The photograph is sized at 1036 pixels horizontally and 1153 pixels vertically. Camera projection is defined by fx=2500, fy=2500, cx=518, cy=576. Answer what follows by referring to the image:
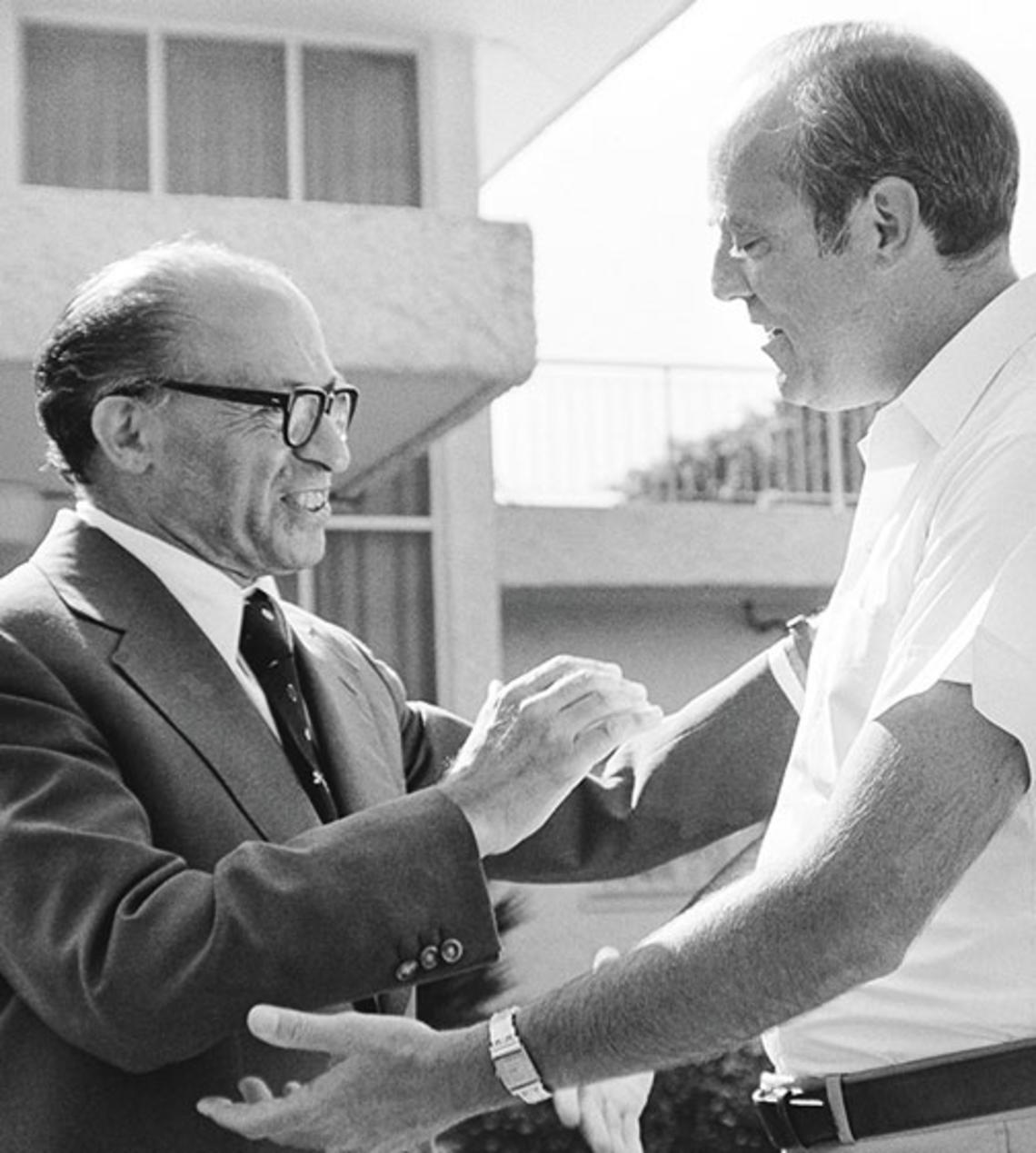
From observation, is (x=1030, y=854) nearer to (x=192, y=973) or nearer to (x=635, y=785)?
(x=192, y=973)

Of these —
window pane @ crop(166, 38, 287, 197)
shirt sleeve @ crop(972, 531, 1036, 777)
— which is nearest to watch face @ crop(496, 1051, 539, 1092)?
shirt sleeve @ crop(972, 531, 1036, 777)

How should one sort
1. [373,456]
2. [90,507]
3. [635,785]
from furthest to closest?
1. [373,456]
2. [635,785]
3. [90,507]

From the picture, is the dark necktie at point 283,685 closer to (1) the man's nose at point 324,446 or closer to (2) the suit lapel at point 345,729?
(2) the suit lapel at point 345,729

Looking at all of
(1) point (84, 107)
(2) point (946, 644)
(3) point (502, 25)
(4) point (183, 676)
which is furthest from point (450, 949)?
(3) point (502, 25)

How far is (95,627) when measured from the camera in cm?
336

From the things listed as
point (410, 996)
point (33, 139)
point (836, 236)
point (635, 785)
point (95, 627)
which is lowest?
point (410, 996)

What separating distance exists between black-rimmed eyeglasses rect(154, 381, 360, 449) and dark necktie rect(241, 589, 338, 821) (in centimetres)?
24

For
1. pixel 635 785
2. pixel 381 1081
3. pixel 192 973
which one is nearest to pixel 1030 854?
pixel 381 1081

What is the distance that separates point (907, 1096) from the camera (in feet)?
9.14

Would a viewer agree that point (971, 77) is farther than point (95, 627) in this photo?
No

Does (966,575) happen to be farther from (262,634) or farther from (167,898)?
(262,634)

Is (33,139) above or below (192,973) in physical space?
above

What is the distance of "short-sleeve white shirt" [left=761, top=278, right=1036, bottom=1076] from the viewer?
2.48 metres

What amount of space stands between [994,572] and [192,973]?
1072 millimetres
